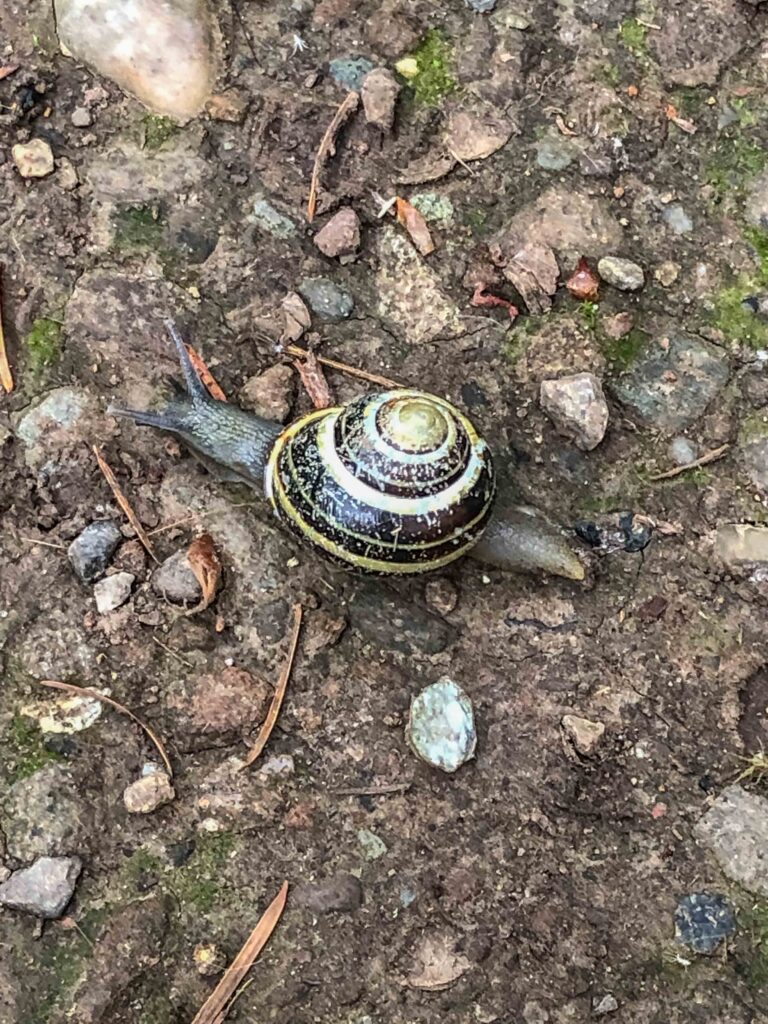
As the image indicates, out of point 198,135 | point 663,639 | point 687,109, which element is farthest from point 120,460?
point 687,109

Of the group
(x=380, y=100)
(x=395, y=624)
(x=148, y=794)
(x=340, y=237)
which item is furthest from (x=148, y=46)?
(x=148, y=794)

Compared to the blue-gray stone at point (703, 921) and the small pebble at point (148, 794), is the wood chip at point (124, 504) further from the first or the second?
the blue-gray stone at point (703, 921)

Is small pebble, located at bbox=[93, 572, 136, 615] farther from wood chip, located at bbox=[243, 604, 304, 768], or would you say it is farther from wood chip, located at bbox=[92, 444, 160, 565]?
wood chip, located at bbox=[243, 604, 304, 768]

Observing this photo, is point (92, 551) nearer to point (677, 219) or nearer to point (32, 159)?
point (32, 159)

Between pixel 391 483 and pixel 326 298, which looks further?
pixel 326 298

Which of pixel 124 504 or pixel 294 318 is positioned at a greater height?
pixel 294 318

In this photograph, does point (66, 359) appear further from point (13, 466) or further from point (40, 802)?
point (40, 802)

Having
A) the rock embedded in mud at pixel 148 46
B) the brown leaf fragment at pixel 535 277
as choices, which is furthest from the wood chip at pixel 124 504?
the brown leaf fragment at pixel 535 277
